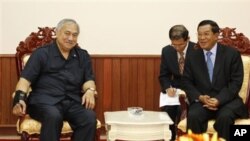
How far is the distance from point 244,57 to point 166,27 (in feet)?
4.19

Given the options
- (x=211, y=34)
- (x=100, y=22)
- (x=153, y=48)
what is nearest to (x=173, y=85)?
(x=211, y=34)

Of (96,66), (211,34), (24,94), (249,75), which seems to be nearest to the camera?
(24,94)

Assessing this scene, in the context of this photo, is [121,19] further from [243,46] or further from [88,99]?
[88,99]

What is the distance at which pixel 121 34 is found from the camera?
5.48 meters

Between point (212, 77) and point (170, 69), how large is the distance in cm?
50

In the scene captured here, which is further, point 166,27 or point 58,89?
point 166,27

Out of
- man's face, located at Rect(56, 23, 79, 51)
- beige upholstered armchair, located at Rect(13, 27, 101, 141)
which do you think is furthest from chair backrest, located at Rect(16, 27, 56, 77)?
man's face, located at Rect(56, 23, 79, 51)

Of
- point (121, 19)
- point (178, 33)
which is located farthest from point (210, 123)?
point (121, 19)

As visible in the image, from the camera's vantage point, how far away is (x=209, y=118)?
4.00 metres

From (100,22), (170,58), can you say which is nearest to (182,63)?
(170,58)

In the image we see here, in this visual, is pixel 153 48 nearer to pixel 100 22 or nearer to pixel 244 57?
pixel 100 22

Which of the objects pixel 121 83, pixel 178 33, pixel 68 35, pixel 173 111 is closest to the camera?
pixel 68 35

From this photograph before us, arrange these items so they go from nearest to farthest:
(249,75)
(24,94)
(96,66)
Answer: (24,94), (249,75), (96,66)

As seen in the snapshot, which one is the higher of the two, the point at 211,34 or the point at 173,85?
the point at 211,34
